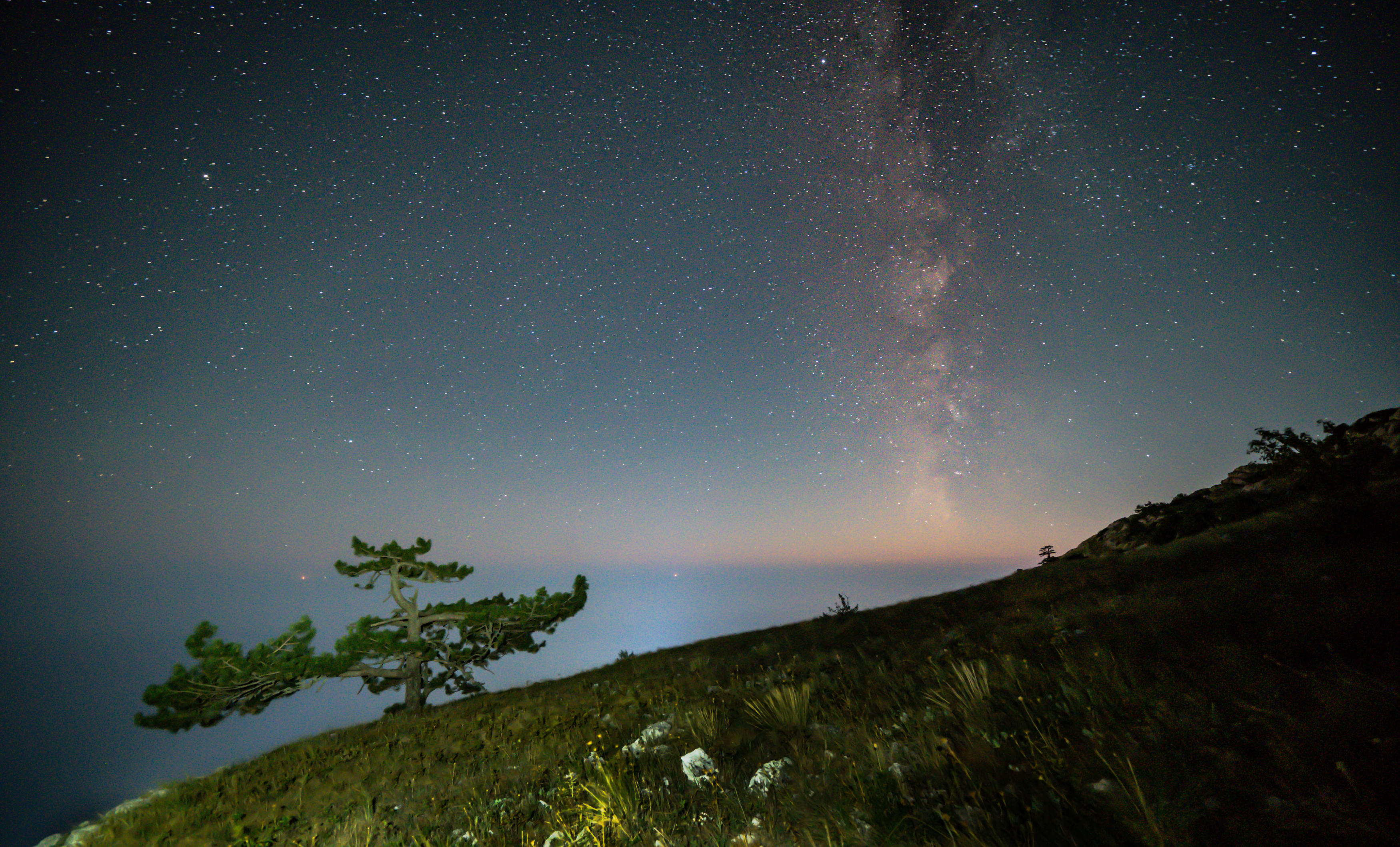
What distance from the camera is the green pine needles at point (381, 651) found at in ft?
42.4

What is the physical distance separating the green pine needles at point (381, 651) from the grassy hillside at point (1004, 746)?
5945 mm

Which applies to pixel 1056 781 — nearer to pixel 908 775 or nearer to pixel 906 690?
pixel 908 775

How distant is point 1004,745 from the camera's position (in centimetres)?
303

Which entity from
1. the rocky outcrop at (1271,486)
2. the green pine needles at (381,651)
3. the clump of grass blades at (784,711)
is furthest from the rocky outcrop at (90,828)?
the rocky outcrop at (1271,486)

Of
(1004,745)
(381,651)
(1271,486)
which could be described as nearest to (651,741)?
(1004,745)

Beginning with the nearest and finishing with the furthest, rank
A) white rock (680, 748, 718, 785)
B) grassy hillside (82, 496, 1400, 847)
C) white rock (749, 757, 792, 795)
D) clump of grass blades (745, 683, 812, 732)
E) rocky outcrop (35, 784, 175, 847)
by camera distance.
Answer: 1. grassy hillside (82, 496, 1400, 847)
2. white rock (749, 757, 792, 795)
3. white rock (680, 748, 718, 785)
4. clump of grass blades (745, 683, 812, 732)
5. rocky outcrop (35, 784, 175, 847)

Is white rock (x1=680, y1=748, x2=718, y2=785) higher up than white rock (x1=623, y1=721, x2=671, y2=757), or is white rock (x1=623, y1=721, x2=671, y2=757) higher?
white rock (x1=680, y1=748, x2=718, y2=785)

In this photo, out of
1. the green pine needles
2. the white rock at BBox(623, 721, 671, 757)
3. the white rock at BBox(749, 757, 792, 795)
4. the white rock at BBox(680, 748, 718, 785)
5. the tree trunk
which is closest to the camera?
the white rock at BBox(749, 757, 792, 795)

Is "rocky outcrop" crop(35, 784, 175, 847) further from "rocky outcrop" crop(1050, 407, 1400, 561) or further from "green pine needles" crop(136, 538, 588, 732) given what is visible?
"rocky outcrop" crop(1050, 407, 1400, 561)

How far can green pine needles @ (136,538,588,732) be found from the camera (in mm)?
12914

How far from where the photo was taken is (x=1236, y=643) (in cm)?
367

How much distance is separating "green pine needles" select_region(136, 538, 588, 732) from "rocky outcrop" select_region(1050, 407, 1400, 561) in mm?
18226

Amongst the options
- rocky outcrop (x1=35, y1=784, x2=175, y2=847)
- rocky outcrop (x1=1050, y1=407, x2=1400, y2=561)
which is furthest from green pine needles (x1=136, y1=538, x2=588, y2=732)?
rocky outcrop (x1=1050, y1=407, x2=1400, y2=561)

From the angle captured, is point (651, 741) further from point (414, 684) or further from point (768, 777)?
point (414, 684)
